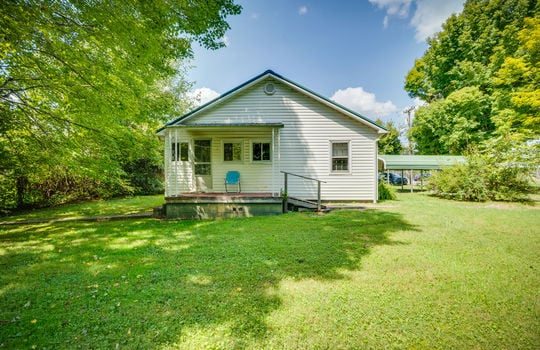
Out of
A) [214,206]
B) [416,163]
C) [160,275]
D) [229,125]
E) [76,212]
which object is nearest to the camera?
[160,275]

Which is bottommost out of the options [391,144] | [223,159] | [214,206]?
[214,206]

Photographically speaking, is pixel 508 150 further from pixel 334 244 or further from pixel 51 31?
pixel 51 31

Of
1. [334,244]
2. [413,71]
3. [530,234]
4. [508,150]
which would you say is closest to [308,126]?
[334,244]

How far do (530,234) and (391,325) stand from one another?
247 inches

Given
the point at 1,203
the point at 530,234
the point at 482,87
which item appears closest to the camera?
the point at 530,234

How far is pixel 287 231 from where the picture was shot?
6297 mm

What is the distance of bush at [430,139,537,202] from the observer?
37.3ft

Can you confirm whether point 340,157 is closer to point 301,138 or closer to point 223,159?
point 301,138

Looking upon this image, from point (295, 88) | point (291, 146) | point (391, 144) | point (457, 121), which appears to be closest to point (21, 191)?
point (291, 146)

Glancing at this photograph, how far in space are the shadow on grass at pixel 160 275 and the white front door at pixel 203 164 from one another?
154 inches

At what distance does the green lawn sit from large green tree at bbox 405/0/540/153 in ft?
68.9

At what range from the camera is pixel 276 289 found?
3238mm

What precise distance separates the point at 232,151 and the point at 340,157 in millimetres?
5225

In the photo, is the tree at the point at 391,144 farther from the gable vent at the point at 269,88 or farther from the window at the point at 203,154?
the window at the point at 203,154
